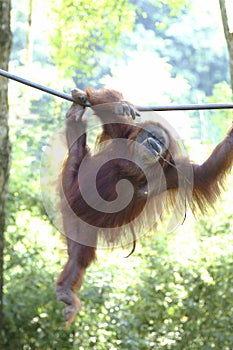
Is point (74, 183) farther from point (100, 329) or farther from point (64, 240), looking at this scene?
point (100, 329)

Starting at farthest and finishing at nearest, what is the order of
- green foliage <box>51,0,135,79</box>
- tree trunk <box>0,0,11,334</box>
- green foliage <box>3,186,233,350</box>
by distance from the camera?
green foliage <box>51,0,135,79</box>, green foliage <box>3,186,233,350</box>, tree trunk <box>0,0,11,334</box>

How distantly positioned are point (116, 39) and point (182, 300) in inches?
112

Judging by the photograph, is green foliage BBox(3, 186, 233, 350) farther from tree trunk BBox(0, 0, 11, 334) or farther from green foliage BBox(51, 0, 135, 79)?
green foliage BBox(51, 0, 135, 79)

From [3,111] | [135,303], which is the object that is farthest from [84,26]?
[135,303]

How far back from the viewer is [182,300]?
6262 millimetres

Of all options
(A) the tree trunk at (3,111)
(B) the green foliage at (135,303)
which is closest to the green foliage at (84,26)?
(A) the tree trunk at (3,111)

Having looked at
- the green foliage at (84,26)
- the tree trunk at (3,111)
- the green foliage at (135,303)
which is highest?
the green foliage at (84,26)

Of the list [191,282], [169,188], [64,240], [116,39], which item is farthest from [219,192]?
[116,39]

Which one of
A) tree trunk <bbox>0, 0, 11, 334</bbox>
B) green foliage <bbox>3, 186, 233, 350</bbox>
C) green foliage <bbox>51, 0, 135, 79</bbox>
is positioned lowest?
green foliage <bbox>3, 186, 233, 350</bbox>

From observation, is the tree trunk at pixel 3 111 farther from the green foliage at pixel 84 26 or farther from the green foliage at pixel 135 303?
the green foliage at pixel 84 26

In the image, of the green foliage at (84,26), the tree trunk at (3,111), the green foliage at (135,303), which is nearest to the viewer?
the tree trunk at (3,111)

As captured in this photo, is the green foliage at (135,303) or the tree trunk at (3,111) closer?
the tree trunk at (3,111)

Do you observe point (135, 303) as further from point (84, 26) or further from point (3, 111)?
point (84, 26)

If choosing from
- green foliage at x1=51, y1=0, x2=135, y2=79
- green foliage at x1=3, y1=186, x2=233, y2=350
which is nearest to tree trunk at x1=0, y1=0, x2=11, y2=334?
green foliage at x1=3, y1=186, x2=233, y2=350
